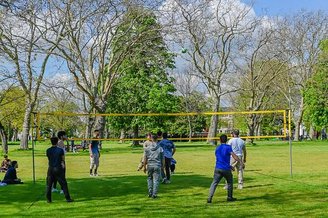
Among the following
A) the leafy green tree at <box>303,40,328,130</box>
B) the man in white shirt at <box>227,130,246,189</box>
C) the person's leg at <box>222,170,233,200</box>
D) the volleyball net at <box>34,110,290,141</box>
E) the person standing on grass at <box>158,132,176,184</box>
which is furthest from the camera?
the leafy green tree at <box>303,40,328,130</box>

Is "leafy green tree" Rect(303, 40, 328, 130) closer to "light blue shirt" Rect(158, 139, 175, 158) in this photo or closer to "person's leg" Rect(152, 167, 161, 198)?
"light blue shirt" Rect(158, 139, 175, 158)

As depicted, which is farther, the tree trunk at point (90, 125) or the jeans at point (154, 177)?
the tree trunk at point (90, 125)

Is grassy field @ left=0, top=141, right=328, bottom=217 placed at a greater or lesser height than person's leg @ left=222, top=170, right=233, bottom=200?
lesser

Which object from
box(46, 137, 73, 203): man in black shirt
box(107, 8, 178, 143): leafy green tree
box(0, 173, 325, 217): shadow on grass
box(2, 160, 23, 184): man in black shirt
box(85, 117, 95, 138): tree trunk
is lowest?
box(0, 173, 325, 217): shadow on grass

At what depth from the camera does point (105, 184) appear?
54.6ft

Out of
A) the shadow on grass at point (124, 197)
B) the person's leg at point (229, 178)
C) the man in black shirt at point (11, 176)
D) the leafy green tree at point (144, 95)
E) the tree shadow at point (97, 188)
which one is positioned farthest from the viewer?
the leafy green tree at point (144, 95)

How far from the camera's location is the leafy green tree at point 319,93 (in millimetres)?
63406

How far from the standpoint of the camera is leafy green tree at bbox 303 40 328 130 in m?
63.4

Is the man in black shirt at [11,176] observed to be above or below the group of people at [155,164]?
below

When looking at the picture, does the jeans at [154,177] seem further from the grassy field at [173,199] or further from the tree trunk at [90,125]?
the tree trunk at [90,125]

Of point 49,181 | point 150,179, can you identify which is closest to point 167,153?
point 150,179

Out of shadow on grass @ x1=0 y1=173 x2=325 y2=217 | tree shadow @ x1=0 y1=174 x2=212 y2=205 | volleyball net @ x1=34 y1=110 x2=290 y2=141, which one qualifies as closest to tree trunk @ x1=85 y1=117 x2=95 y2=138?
volleyball net @ x1=34 y1=110 x2=290 y2=141

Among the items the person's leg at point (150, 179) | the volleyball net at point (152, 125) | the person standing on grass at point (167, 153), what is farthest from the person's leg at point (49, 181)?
the volleyball net at point (152, 125)

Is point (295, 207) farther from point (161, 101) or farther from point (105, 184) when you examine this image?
point (161, 101)
